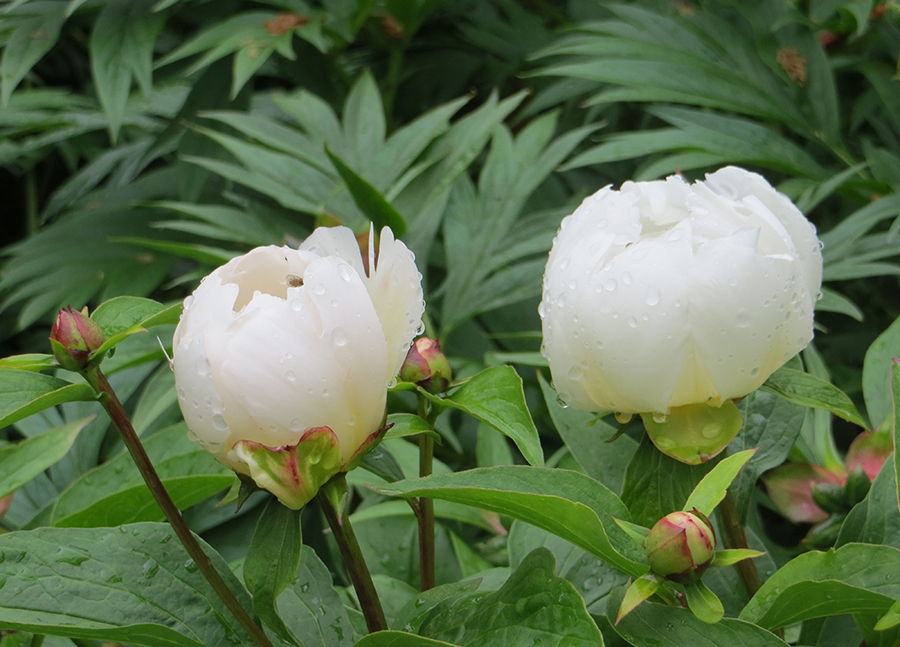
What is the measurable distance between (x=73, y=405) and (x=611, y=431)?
529 mm

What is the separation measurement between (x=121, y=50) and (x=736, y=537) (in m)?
0.95

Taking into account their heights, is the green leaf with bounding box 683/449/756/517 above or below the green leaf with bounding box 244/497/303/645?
above

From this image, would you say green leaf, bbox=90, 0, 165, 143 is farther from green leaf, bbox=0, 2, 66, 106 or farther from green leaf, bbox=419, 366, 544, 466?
green leaf, bbox=419, 366, 544, 466

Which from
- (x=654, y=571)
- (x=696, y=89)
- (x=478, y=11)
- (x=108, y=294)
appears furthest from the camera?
(x=478, y=11)

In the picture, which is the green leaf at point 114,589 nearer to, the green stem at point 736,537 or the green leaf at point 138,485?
the green leaf at point 138,485

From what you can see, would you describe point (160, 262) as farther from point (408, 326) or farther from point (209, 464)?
point (408, 326)

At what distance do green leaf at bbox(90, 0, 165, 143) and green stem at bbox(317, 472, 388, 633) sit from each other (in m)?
0.78

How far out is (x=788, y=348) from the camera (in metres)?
0.34

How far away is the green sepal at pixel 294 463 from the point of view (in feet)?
0.94

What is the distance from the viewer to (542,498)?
10.4 inches

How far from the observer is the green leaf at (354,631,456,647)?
283 mm

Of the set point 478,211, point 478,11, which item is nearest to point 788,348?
point 478,211

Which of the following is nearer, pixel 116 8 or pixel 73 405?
pixel 73 405

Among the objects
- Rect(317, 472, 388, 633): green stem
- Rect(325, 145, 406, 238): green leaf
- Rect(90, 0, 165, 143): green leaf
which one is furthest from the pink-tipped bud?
Rect(90, 0, 165, 143): green leaf
